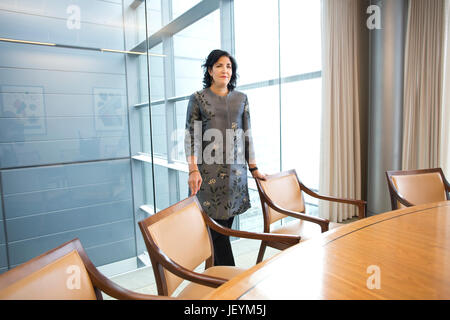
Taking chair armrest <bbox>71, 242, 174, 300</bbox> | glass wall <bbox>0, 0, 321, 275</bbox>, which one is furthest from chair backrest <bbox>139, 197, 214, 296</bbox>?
glass wall <bbox>0, 0, 321, 275</bbox>

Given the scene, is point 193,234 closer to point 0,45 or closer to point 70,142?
point 70,142

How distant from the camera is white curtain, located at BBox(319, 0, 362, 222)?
2918mm

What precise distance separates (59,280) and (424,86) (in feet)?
10.4

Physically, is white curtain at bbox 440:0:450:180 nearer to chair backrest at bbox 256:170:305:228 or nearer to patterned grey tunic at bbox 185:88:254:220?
chair backrest at bbox 256:170:305:228

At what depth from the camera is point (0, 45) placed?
164 centimetres

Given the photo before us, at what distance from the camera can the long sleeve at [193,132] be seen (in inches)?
65.7

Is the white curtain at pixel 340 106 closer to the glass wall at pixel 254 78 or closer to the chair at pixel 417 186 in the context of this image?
the glass wall at pixel 254 78

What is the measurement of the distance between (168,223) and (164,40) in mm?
1530

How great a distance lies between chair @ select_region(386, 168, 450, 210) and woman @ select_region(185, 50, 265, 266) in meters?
0.77

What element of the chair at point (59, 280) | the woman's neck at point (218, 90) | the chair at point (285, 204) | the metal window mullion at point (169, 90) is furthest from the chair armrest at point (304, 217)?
the chair at point (59, 280)

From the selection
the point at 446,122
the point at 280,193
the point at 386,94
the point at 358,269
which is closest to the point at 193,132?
the point at 280,193

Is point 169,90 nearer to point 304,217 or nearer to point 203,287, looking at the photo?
point 304,217

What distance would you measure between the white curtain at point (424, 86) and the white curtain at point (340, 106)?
1.51 feet

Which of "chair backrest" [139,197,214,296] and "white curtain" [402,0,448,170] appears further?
"white curtain" [402,0,448,170]
